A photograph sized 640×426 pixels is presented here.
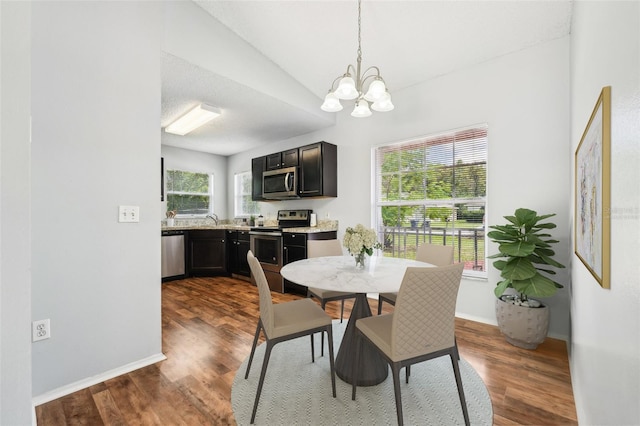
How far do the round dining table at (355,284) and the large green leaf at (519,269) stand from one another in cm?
80

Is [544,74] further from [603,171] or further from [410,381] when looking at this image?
[410,381]

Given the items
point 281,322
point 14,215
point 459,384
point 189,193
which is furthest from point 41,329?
point 189,193

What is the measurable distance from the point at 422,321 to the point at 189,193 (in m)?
5.35

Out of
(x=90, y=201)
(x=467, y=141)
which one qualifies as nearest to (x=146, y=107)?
(x=90, y=201)

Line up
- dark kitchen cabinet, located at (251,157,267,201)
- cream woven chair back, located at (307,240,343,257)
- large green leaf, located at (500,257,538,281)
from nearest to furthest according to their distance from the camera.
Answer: large green leaf, located at (500,257,538,281) → cream woven chair back, located at (307,240,343,257) → dark kitchen cabinet, located at (251,157,267,201)

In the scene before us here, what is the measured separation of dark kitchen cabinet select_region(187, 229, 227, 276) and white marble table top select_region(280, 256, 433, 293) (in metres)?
3.27

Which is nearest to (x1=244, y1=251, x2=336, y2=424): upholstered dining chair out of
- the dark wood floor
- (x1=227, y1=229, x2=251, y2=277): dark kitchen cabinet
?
the dark wood floor

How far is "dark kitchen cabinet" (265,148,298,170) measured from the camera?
435cm

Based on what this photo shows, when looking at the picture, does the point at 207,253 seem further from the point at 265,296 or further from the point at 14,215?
the point at 14,215

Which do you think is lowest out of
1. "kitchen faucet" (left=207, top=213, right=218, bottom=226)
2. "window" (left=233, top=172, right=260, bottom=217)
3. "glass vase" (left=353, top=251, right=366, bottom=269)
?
"glass vase" (left=353, top=251, right=366, bottom=269)

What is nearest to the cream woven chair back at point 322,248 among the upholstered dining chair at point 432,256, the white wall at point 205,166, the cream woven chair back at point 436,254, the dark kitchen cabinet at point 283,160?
the upholstered dining chair at point 432,256

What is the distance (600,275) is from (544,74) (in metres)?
2.35

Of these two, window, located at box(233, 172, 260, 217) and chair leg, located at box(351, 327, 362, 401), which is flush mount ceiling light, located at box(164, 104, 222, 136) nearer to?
window, located at box(233, 172, 260, 217)

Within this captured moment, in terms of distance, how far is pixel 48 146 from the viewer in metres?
1.72
